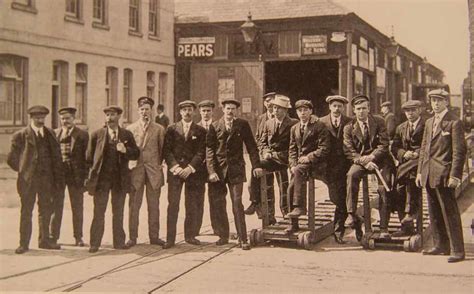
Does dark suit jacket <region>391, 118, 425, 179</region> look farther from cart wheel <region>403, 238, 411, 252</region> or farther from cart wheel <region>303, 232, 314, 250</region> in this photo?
cart wheel <region>303, 232, 314, 250</region>

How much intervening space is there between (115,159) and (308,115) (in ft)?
6.48

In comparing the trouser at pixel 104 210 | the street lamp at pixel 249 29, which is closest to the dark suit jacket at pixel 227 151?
the trouser at pixel 104 210

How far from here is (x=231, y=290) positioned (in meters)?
4.73

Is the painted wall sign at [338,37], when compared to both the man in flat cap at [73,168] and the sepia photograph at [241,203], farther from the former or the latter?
the man in flat cap at [73,168]

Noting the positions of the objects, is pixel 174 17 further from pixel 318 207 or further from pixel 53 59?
pixel 318 207

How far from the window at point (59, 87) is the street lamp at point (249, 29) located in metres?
5.05

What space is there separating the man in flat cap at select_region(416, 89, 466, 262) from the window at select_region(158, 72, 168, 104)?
47.4 feet

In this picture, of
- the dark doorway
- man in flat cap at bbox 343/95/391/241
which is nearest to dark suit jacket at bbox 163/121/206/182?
man in flat cap at bbox 343/95/391/241

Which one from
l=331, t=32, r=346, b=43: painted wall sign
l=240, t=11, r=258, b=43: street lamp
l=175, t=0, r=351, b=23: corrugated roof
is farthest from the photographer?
l=175, t=0, r=351, b=23: corrugated roof

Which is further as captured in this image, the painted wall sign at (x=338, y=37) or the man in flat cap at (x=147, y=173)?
the painted wall sign at (x=338, y=37)

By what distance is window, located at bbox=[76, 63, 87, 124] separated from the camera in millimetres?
15867

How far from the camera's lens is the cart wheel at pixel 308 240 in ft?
20.6

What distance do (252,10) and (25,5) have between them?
7436 millimetres

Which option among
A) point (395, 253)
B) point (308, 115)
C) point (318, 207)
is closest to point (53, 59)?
point (318, 207)
